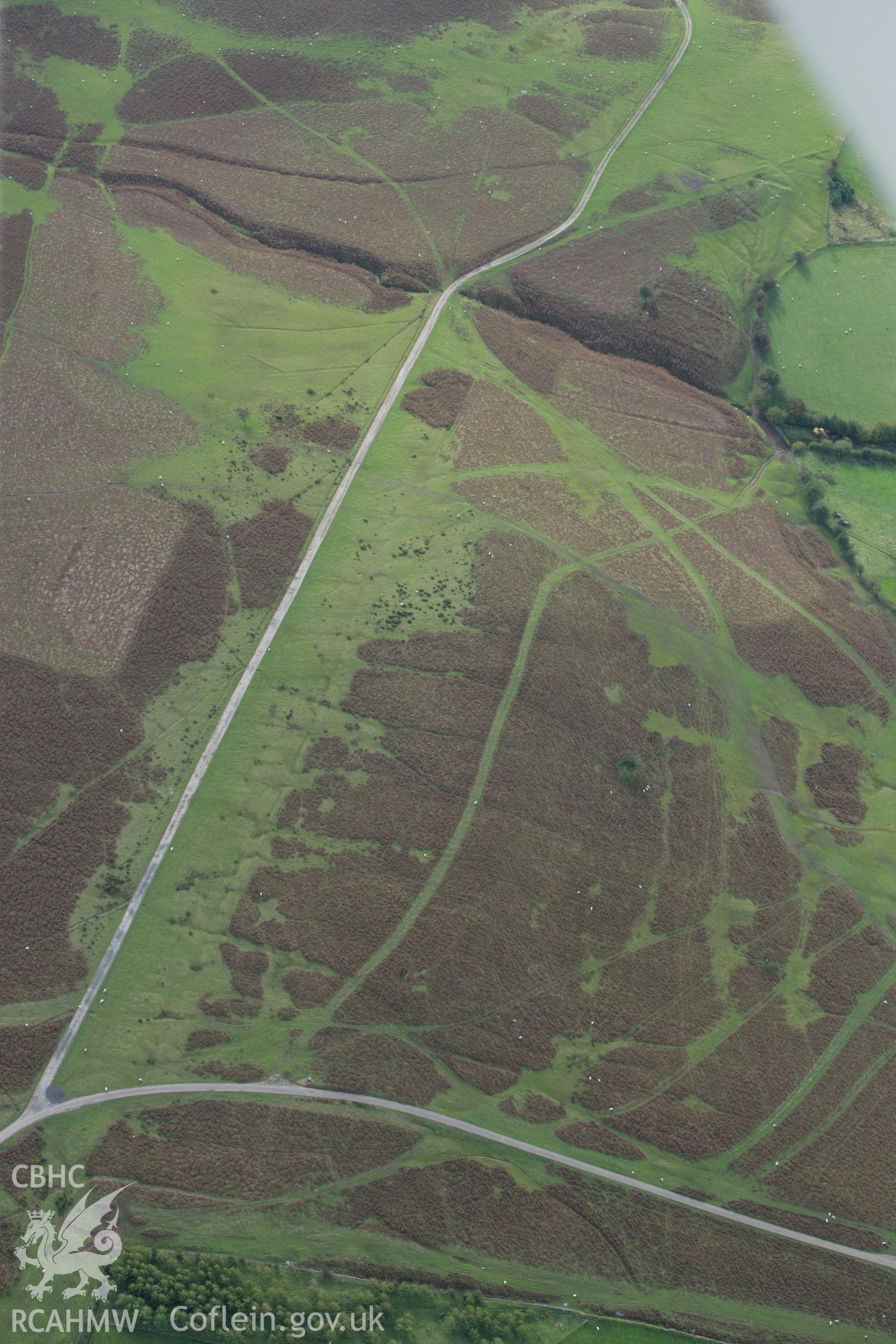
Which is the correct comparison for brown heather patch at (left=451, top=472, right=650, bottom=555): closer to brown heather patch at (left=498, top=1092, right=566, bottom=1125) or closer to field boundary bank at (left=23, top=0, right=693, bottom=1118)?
field boundary bank at (left=23, top=0, right=693, bottom=1118)

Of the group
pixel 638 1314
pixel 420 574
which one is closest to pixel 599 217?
pixel 420 574

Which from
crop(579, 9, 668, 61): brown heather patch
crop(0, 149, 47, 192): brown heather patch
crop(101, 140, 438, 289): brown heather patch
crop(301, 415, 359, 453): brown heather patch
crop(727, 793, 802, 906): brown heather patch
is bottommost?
crop(727, 793, 802, 906): brown heather patch

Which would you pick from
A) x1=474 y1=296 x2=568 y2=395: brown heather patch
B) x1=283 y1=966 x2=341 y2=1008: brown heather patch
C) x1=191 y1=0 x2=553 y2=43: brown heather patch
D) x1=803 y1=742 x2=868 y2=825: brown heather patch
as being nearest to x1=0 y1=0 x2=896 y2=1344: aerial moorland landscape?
x1=283 y1=966 x2=341 y2=1008: brown heather patch

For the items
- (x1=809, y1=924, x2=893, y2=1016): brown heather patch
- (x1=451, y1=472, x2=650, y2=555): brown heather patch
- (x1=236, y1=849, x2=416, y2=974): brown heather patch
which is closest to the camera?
(x1=236, y1=849, x2=416, y2=974): brown heather patch

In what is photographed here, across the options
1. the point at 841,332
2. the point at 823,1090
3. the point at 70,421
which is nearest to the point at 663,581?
the point at 823,1090

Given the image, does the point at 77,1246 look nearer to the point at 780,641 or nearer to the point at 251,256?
the point at 780,641

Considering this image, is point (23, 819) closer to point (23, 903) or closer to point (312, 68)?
point (23, 903)
